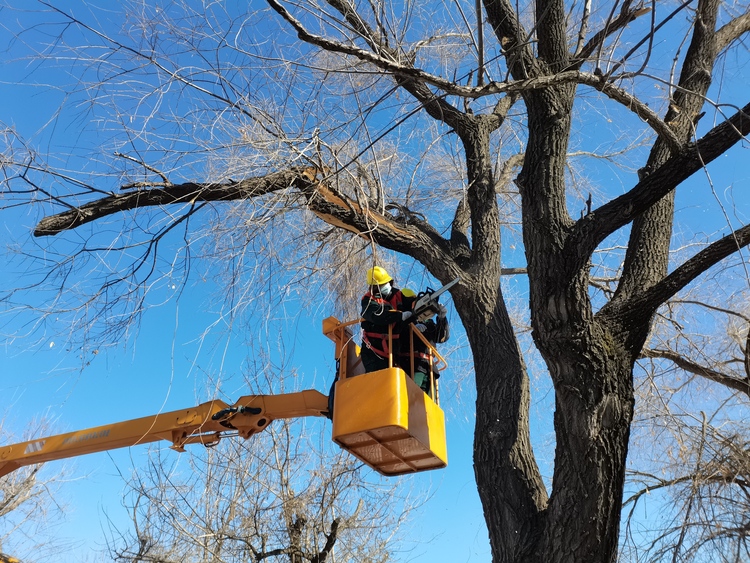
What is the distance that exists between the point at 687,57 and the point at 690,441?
9.65 ft

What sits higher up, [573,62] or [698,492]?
[573,62]

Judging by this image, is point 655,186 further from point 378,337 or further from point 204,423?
point 204,423

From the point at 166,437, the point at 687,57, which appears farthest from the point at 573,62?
the point at 166,437

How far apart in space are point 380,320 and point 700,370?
259cm

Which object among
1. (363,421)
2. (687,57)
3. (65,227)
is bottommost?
(363,421)

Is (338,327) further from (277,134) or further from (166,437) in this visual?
(166,437)

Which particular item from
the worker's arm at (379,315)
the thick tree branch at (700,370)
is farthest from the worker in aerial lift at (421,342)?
the thick tree branch at (700,370)

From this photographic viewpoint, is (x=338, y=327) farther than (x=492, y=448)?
Yes

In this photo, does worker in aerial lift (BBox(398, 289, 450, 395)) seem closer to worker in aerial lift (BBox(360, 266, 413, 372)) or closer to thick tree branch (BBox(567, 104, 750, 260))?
worker in aerial lift (BBox(360, 266, 413, 372))

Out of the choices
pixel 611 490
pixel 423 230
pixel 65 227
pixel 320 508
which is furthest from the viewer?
pixel 320 508

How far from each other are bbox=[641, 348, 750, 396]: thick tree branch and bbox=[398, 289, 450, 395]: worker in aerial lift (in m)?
1.76

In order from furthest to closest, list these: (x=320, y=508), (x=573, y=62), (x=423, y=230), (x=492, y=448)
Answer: (x=320, y=508) < (x=423, y=230) < (x=492, y=448) < (x=573, y=62)

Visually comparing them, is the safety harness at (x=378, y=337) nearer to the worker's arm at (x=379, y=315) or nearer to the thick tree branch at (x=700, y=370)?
the worker's arm at (x=379, y=315)

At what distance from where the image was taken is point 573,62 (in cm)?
421
